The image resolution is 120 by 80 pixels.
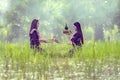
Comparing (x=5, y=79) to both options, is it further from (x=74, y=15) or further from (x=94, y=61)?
(x=74, y=15)

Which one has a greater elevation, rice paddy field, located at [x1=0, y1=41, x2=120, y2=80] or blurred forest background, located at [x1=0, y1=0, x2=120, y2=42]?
blurred forest background, located at [x1=0, y1=0, x2=120, y2=42]

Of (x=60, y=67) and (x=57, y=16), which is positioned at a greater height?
(x=57, y=16)

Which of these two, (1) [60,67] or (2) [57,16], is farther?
(2) [57,16]

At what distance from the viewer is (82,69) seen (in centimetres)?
763

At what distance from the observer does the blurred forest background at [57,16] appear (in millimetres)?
23750

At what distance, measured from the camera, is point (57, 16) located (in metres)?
23.5

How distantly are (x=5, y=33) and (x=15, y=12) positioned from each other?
1837mm

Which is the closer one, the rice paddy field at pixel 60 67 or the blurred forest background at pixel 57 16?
the rice paddy field at pixel 60 67

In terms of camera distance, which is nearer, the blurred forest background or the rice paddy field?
the rice paddy field

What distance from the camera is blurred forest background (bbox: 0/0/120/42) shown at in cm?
2375

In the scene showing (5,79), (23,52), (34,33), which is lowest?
(5,79)

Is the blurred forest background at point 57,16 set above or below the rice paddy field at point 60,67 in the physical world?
above

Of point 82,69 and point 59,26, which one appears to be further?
point 59,26

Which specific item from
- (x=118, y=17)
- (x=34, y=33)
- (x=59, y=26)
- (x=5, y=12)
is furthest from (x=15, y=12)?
(x=34, y=33)
